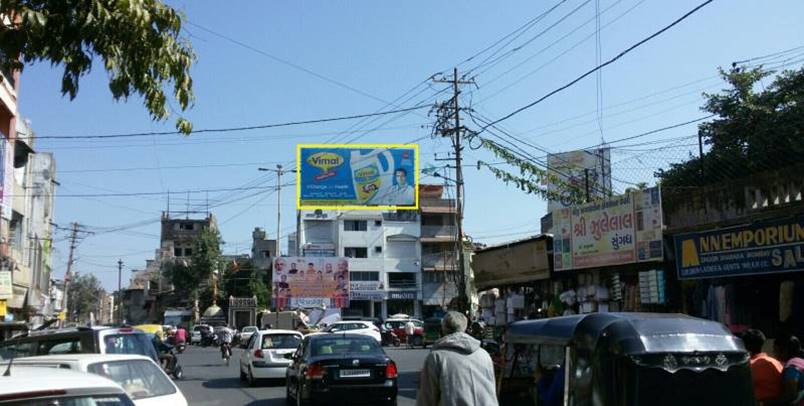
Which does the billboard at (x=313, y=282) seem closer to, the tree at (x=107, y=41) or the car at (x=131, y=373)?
the car at (x=131, y=373)

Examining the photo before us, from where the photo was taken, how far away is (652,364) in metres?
5.66

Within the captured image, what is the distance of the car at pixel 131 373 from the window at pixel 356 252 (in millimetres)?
58681

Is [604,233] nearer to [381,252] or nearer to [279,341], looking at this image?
[279,341]

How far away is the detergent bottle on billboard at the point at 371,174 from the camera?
37.0 meters

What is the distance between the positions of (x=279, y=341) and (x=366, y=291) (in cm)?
4530

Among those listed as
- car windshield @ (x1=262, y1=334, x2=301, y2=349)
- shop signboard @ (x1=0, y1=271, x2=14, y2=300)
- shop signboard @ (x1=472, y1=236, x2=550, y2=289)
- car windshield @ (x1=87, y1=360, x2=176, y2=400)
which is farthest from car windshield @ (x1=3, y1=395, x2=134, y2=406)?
shop signboard @ (x1=0, y1=271, x2=14, y2=300)

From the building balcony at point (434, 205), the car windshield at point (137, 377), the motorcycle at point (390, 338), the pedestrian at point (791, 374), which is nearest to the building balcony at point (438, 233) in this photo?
the building balcony at point (434, 205)

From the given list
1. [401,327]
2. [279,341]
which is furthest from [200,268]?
[279,341]

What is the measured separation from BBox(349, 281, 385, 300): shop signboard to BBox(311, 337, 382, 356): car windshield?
51.1m

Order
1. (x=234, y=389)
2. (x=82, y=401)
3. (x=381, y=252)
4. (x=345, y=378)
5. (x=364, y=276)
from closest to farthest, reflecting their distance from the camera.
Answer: (x=82, y=401), (x=345, y=378), (x=234, y=389), (x=364, y=276), (x=381, y=252)

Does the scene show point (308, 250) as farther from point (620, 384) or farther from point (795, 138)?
point (620, 384)

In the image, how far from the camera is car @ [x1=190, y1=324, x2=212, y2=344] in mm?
52688

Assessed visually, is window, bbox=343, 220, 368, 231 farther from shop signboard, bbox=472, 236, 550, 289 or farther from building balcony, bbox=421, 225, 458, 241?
shop signboard, bbox=472, 236, 550, 289

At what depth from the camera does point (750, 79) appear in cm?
3089
